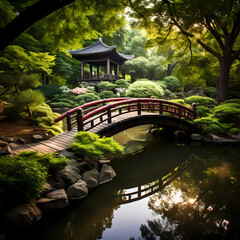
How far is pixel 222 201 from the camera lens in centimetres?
400

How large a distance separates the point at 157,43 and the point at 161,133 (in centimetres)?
557

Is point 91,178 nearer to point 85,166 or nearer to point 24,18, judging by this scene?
point 85,166

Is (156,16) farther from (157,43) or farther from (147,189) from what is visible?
(147,189)

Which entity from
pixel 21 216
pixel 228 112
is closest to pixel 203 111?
pixel 228 112

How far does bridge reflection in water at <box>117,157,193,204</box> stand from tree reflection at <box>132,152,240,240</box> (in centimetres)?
17

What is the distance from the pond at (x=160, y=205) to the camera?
316cm

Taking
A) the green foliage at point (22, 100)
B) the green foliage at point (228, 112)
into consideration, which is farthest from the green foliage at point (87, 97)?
the green foliage at point (228, 112)

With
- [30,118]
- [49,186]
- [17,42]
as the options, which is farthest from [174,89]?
[49,186]

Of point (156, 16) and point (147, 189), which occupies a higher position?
point (156, 16)

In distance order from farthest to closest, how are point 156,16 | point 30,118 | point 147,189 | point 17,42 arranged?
point 17,42, point 30,118, point 156,16, point 147,189

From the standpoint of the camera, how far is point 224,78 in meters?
11.4

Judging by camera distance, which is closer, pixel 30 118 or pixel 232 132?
pixel 30 118

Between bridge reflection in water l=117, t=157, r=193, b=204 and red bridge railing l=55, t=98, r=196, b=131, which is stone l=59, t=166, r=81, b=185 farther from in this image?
red bridge railing l=55, t=98, r=196, b=131

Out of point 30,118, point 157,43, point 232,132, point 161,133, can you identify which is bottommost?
point 161,133
